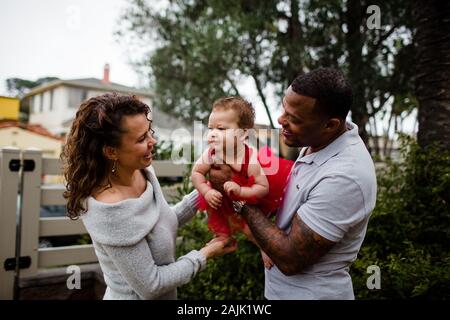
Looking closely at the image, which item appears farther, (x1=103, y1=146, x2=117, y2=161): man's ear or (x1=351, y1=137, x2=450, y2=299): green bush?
(x1=351, y1=137, x2=450, y2=299): green bush

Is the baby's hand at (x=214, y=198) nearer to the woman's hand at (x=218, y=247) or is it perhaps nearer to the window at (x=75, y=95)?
the woman's hand at (x=218, y=247)

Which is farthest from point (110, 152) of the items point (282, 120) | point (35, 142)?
point (35, 142)

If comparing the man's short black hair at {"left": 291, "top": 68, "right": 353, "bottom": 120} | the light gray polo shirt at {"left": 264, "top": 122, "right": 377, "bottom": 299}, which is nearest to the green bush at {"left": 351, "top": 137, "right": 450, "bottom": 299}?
the light gray polo shirt at {"left": 264, "top": 122, "right": 377, "bottom": 299}

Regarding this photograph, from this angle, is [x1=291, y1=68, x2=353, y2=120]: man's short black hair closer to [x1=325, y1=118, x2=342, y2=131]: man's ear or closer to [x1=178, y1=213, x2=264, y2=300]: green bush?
[x1=325, y1=118, x2=342, y2=131]: man's ear

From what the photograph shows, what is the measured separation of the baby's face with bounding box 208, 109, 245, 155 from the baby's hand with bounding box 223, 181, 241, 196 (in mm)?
245

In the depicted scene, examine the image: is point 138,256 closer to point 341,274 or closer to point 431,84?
point 341,274

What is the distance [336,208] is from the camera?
1576 mm

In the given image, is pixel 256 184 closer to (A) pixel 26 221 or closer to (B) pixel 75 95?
(A) pixel 26 221

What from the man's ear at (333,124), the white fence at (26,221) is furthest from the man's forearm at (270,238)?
the white fence at (26,221)

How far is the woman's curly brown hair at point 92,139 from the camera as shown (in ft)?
5.99

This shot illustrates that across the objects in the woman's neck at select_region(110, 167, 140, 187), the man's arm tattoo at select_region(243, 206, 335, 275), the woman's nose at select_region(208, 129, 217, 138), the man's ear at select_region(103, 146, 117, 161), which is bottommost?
the man's arm tattoo at select_region(243, 206, 335, 275)

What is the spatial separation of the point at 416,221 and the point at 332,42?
603cm

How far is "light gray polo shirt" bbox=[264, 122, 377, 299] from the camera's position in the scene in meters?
1.58

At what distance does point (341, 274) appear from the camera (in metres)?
1.77
